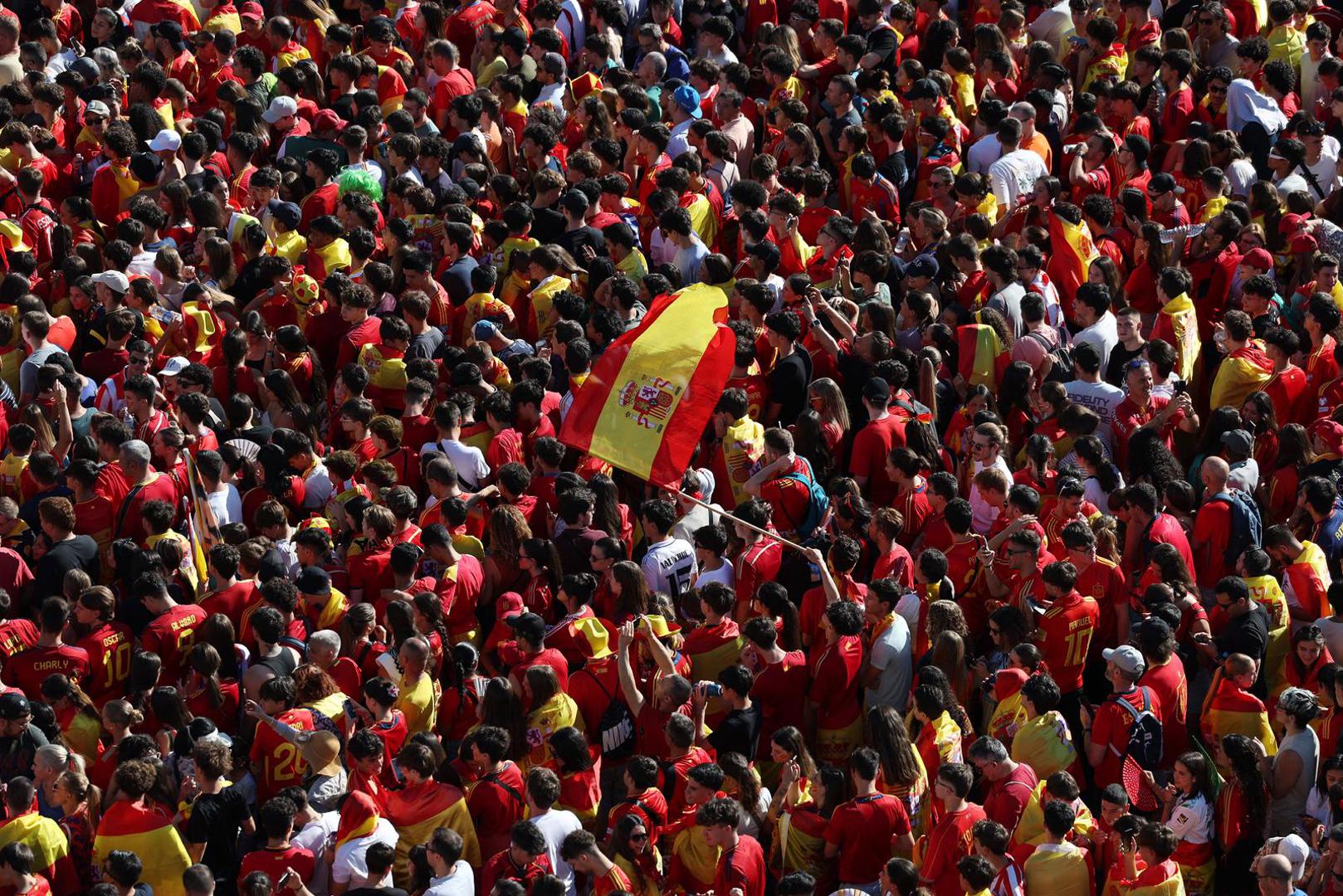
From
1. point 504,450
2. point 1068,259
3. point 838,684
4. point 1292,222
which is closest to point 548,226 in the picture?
point 504,450

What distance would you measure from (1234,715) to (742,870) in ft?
10.1

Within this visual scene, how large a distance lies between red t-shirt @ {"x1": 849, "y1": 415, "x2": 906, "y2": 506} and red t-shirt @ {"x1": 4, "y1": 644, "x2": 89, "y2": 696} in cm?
497

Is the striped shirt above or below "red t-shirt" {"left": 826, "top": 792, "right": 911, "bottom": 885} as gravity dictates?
above

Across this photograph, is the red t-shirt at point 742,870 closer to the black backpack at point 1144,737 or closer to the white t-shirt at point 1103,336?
the black backpack at point 1144,737

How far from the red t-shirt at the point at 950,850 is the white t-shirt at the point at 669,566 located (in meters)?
2.72

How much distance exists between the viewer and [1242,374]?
50.7 feet

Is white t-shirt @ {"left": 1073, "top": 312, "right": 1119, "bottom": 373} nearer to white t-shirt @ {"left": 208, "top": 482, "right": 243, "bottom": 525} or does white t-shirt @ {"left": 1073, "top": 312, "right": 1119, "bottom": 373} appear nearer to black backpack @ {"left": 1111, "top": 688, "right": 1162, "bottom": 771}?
black backpack @ {"left": 1111, "top": 688, "right": 1162, "bottom": 771}

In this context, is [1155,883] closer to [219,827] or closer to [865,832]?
[865,832]

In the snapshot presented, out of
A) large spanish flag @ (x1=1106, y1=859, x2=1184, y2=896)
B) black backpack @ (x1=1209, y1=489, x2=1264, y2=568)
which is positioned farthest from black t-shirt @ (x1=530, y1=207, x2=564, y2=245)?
large spanish flag @ (x1=1106, y1=859, x2=1184, y2=896)

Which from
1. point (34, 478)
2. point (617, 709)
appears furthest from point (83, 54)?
point (617, 709)

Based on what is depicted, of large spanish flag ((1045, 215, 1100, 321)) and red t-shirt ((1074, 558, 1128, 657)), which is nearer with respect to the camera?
red t-shirt ((1074, 558, 1128, 657))

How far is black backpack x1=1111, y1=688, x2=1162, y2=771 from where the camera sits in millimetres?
12336

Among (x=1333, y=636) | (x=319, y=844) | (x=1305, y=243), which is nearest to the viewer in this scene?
(x=319, y=844)

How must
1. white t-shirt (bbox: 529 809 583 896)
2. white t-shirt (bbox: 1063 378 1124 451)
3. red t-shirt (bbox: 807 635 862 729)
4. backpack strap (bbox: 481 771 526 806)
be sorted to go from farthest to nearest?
white t-shirt (bbox: 1063 378 1124 451), red t-shirt (bbox: 807 635 862 729), backpack strap (bbox: 481 771 526 806), white t-shirt (bbox: 529 809 583 896)
